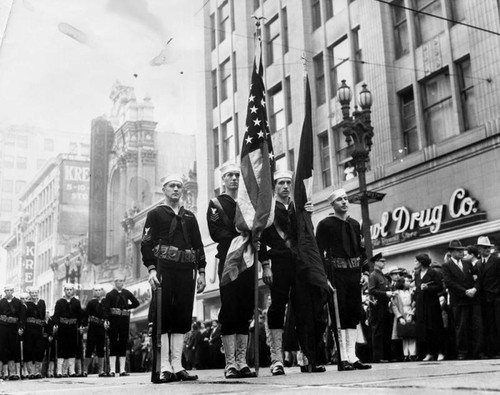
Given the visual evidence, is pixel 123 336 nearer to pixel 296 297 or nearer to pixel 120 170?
pixel 296 297

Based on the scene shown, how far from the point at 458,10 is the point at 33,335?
13717 millimetres

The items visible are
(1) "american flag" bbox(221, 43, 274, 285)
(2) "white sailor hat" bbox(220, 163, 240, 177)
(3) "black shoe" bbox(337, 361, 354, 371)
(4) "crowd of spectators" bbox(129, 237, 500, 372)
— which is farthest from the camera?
(4) "crowd of spectators" bbox(129, 237, 500, 372)

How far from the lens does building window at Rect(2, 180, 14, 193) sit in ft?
95.6

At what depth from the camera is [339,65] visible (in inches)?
899

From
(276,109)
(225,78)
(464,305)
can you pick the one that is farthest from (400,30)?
(464,305)

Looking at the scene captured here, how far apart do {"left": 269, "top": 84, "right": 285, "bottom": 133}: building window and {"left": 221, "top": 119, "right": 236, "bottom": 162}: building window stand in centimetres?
368

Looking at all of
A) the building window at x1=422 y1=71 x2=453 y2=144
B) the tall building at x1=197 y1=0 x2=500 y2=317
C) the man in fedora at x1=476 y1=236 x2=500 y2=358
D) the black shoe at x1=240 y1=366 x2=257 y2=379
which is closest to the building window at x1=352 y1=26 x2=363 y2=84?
the tall building at x1=197 y1=0 x2=500 y2=317

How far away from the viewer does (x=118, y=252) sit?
4269 cm

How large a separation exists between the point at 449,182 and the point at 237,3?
14.9 metres

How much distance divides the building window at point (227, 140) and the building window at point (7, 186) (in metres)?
9.64

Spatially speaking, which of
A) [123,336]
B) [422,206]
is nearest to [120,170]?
[422,206]

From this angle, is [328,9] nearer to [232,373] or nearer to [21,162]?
[21,162]

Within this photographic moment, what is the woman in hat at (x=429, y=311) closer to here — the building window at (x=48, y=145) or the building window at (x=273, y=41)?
the building window at (x=273, y=41)

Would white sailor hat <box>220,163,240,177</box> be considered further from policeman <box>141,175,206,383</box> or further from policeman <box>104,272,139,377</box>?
policeman <box>104,272,139,377</box>
